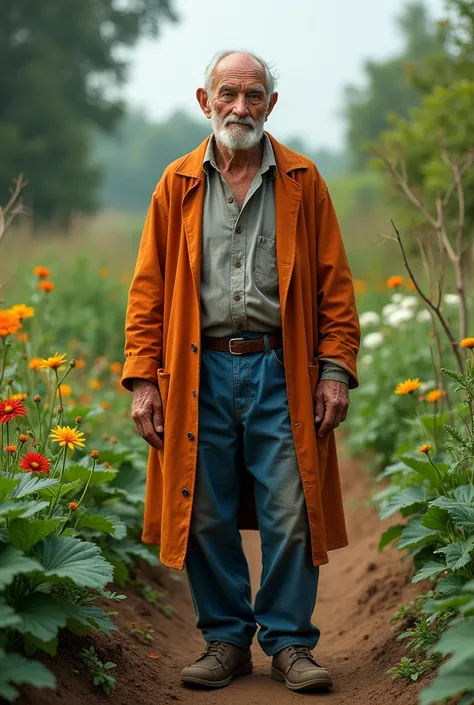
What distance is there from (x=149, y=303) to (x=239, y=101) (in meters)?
0.77

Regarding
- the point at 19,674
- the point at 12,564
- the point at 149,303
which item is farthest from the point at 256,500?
the point at 19,674

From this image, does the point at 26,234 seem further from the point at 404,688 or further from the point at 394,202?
the point at 404,688

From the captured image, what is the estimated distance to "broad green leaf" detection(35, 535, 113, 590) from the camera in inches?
111

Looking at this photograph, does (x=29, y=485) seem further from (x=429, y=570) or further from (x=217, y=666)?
(x=429, y=570)

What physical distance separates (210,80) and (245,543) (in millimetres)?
3323

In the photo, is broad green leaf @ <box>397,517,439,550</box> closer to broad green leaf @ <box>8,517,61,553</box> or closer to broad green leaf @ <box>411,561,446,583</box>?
broad green leaf @ <box>411,561,446,583</box>

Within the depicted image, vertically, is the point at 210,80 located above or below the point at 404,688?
above

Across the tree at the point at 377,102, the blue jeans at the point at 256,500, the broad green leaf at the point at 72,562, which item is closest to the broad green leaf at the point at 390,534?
the blue jeans at the point at 256,500

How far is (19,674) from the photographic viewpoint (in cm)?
245

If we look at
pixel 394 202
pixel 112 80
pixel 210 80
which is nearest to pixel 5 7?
pixel 112 80

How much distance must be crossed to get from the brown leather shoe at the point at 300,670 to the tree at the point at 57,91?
1918 cm

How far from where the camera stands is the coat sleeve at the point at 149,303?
368 centimetres

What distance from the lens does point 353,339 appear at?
12.1 feet

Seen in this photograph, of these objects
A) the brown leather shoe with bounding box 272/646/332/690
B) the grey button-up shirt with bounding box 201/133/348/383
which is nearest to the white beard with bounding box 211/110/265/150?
the grey button-up shirt with bounding box 201/133/348/383
